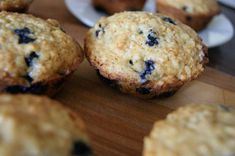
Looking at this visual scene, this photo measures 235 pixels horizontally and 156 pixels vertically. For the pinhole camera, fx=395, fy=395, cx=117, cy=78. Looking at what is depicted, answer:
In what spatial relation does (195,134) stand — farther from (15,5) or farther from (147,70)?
(15,5)

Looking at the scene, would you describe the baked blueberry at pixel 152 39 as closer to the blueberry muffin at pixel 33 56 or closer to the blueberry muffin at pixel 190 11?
the blueberry muffin at pixel 33 56

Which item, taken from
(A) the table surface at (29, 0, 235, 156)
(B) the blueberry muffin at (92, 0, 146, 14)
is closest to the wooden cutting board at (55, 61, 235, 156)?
(A) the table surface at (29, 0, 235, 156)

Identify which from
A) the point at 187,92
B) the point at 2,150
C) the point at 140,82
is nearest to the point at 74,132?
the point at 2,150

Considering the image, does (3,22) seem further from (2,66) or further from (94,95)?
(94,95)

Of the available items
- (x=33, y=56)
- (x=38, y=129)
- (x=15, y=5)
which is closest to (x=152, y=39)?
(x=33, y=56)

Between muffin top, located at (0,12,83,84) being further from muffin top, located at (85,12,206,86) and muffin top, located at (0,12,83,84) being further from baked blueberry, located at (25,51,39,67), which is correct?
muffin top, located at (85,12,206,86)

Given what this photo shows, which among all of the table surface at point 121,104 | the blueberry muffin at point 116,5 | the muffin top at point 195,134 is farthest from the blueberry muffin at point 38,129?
the blueberry muffin at point 116,5
